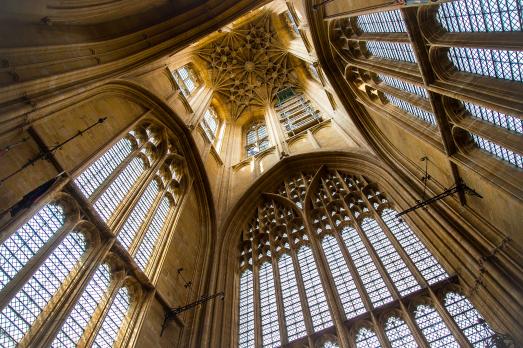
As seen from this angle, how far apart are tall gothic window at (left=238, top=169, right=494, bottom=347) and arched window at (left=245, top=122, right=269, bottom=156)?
5.53 metres

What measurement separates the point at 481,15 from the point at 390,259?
6948mm

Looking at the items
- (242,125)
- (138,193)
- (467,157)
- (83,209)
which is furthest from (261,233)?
(242,125)

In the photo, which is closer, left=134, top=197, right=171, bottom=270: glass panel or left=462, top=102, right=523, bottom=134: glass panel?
left=462, top=102, right=523, bottom=134: glass panel

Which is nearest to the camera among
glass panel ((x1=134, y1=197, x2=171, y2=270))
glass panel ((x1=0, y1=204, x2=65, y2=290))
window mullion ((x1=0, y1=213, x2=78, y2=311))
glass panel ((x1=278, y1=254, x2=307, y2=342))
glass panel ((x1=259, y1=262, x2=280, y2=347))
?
window mullion ((x1=0, y1=213, x2=78, y2=311))

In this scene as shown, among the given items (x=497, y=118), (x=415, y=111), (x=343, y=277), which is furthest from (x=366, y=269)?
(x=497, y=118)

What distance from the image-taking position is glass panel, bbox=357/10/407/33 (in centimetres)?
894

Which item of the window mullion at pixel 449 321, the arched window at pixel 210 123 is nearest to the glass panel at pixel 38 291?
the window mullion at pixel 449 321

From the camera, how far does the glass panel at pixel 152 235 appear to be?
11.6 meters

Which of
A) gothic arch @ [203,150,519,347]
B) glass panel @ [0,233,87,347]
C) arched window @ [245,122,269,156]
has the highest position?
glass panel @ [0,233,87,347]

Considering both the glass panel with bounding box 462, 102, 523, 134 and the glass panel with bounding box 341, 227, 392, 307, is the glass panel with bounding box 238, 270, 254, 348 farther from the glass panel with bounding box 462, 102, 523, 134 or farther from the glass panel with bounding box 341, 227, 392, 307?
the glass panel with bounding box 462, 102, 523, 134

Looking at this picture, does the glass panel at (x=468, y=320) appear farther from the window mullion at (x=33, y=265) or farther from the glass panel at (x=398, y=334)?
the window mullion at (x=33, y=265)

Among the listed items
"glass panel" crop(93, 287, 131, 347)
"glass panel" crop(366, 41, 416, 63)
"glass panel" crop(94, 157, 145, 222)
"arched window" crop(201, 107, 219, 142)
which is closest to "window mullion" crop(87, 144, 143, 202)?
"glass panel" crop(94, 157, 145, 222)

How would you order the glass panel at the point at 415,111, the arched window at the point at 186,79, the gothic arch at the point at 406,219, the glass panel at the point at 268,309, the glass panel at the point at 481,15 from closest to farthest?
the glass panel at the point at 481,15, the gothic arch at the point at 406,219, the glass panel at the point at 415,111, the glass panel at the point at 268,309, the arched window at the point at 186,79

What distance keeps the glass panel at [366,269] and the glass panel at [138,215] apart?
632 centimetres
